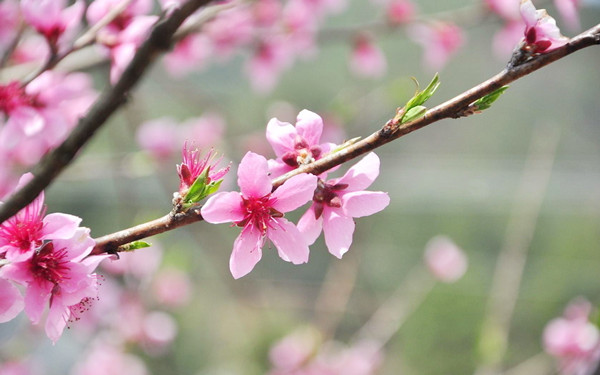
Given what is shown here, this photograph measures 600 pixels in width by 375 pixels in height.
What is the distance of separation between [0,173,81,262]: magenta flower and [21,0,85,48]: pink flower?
32 centimetres

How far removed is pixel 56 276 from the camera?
469mm

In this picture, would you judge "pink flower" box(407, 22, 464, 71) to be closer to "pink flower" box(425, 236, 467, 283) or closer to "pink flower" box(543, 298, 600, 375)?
"pink flower" box(425, 236, 467, 283)

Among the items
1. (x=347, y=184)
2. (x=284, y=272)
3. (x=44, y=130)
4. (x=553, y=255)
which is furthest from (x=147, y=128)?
(x=553, y=255)

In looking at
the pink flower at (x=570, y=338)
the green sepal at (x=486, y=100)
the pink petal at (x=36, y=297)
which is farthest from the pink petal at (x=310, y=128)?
the pink flower at (x=570, y=338)

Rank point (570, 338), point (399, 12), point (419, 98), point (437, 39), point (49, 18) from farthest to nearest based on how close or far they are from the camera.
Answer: point (437, 39) → point (399, 12) → point (570, 338) → point (49, 18) → point (419, 98)

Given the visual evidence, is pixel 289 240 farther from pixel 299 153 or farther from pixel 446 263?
pixel 446 263

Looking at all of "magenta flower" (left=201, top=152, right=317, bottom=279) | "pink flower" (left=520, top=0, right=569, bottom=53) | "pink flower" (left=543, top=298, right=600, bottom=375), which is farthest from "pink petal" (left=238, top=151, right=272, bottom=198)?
"pink flower" (left=543, top=298, right=600, bottom=375)

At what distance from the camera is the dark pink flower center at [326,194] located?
0.52 meters

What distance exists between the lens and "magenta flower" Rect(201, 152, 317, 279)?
456 mm

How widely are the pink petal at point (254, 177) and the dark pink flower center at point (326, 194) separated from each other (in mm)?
58

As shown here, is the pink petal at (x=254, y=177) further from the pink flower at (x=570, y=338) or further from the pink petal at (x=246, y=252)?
the pink flower at (x=570, y=338)

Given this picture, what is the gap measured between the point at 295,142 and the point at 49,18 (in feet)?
1.32

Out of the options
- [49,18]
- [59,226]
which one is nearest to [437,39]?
[49,18]

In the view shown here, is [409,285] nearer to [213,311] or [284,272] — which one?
[284,272]
